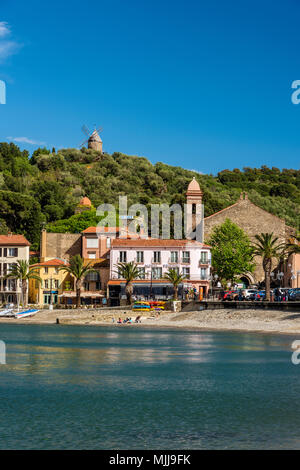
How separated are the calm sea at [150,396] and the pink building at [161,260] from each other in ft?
111

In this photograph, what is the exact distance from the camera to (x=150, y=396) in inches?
1213

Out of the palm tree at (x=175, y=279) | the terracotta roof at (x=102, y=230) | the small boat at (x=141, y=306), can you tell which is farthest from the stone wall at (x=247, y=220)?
the small boat at (x=141, y=306)

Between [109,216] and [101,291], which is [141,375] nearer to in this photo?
[101,291]

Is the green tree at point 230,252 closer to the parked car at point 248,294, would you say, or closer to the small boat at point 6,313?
the parked car at point 248,294

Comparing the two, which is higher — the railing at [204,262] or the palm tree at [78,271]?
the railing at [204,262]

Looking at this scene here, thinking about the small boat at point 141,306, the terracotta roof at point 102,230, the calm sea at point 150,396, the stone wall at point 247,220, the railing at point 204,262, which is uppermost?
the stone wall at point 247,220

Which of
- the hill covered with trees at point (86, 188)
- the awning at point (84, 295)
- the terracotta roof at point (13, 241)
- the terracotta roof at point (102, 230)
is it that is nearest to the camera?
the awning at point (84, 295)

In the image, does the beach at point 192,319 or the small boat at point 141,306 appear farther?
the small boat at point 141,306

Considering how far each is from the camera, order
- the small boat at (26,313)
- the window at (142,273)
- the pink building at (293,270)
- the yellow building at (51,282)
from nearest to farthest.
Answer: the pink building at (293,270) < the small boat at (26,313) < the window at (142,273) < the yellow building at (51,282)

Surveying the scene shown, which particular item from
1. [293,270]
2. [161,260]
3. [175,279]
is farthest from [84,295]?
[293,270]

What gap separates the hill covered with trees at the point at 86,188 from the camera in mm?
118250

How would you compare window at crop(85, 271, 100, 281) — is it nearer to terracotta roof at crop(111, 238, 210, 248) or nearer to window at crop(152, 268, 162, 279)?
terracotta roof at crop(111, 238, 210, 248)

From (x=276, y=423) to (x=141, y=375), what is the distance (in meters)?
13.5

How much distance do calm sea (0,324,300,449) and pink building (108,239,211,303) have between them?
33742mm
